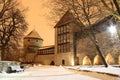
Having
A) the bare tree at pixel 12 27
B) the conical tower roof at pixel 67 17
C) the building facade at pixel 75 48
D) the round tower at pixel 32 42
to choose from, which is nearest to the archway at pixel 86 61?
the building facade at pixel 75 48

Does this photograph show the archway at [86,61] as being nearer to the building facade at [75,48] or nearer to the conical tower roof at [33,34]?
the building facade at [75,48]

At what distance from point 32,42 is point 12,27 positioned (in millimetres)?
62026

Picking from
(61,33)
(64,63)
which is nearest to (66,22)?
(61,33)

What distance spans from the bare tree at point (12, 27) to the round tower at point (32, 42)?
57947 millimetres

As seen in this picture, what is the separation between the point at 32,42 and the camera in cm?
9931

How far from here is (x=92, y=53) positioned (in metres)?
54.6

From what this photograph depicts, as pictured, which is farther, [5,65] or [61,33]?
[61,33]

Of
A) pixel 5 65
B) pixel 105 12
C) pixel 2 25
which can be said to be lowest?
pixel 5 65

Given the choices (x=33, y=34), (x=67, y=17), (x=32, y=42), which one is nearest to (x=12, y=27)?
(x=67, y=17)

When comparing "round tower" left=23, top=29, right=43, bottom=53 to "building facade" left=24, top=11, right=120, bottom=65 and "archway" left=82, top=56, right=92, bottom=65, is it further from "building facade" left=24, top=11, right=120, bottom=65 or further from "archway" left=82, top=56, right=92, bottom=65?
"archway" left=82, top=56, right=92, bottom=65

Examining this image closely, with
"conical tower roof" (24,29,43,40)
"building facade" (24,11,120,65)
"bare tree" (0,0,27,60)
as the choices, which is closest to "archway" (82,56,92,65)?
"building facade" (24,11,120,65)

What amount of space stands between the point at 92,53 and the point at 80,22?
2848cm

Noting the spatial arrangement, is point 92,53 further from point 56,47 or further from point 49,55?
point 49,55

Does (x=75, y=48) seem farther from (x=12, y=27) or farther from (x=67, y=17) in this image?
(x=12, y=27)
